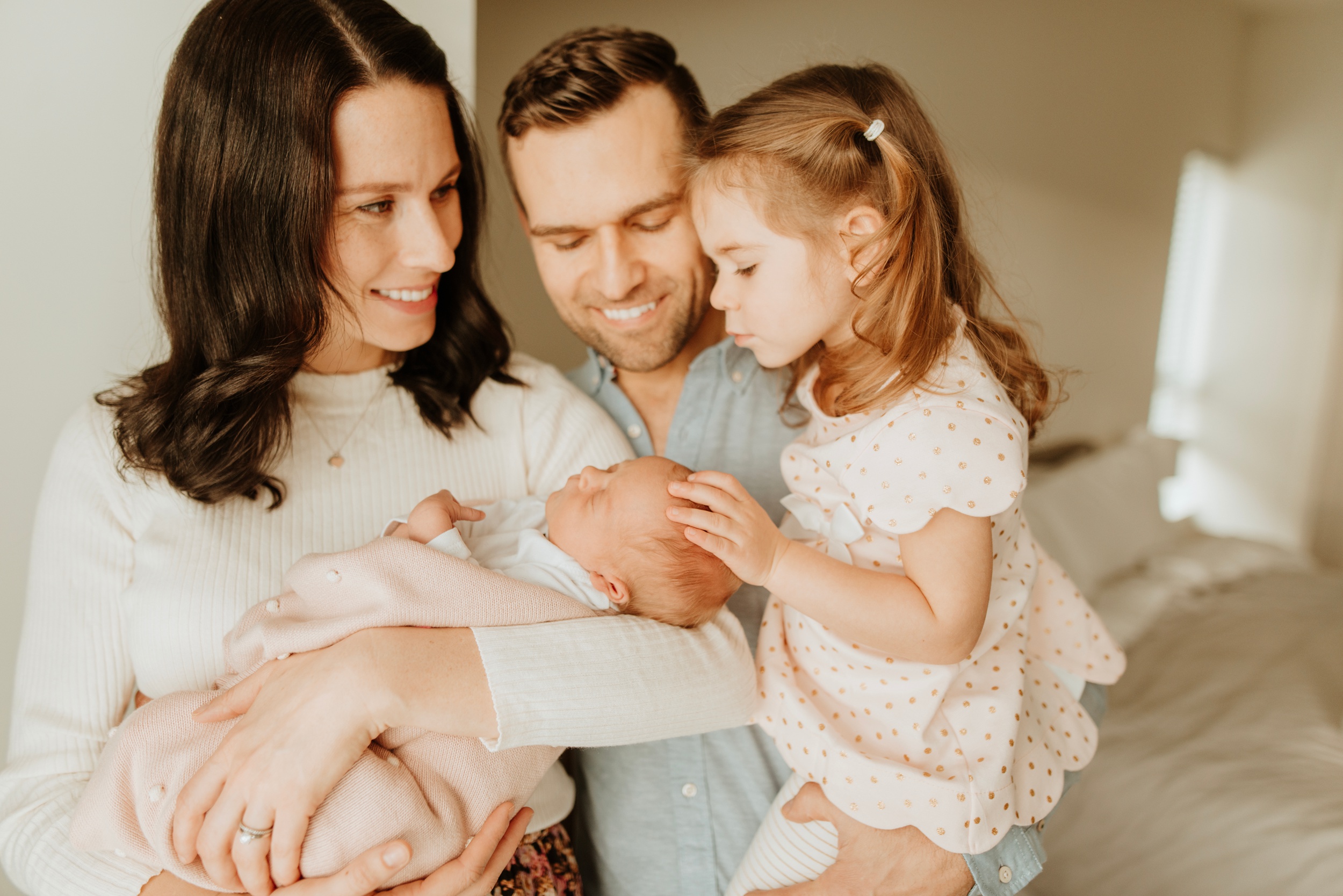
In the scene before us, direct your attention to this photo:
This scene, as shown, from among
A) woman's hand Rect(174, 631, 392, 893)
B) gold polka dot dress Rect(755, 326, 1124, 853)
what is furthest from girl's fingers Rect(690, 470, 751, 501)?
woman's hand Rect(174, 631, 392, 893)

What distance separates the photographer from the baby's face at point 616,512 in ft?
3.96

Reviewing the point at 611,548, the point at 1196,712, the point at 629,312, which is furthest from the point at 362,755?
the point at 1196,712

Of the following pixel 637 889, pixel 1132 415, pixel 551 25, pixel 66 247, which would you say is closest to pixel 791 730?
pixel 637 889

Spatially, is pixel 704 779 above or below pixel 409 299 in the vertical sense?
below

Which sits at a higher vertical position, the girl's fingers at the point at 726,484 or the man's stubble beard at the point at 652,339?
the man's stubble beard at the point at 652,339

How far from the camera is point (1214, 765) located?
240 cm

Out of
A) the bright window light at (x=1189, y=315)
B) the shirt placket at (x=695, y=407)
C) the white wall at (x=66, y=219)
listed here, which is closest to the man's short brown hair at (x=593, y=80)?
the shirt placket at (x=695, y=407)

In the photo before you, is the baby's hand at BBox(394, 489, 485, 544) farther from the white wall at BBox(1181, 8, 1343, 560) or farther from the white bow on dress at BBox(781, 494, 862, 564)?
the white wall at BBox(1181, 8, 1343, 560)

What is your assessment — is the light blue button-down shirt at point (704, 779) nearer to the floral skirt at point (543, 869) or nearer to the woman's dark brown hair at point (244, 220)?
the floral skirt at point (543, 869)

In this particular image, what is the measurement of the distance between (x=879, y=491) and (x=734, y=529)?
0.67 ft

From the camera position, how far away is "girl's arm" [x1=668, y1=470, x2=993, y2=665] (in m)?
1.09

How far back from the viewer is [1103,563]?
12.2ft

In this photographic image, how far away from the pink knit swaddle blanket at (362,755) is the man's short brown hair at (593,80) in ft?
2.92

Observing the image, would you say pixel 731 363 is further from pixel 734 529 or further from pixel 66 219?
pixel 66 219
